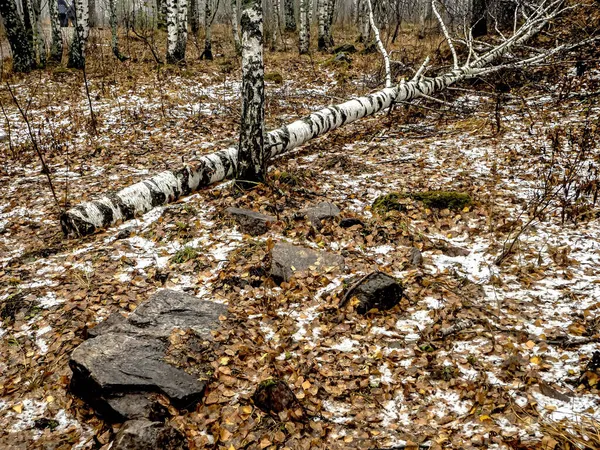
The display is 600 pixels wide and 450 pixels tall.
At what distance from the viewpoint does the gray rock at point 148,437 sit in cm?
294

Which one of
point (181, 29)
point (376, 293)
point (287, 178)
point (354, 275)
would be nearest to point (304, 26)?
point (181, 29)

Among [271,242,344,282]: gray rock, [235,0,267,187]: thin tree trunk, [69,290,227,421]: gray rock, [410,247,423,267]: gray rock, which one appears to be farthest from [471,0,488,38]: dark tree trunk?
[69,290,227,421]: gray rock

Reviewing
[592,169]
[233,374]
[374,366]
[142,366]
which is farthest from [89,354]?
[592,169]

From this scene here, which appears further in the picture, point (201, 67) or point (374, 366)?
point (201, 67)

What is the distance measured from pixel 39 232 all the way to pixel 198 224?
2.44m

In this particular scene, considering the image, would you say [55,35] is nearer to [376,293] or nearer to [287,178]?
[287,178]

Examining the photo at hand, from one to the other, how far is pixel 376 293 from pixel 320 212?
80.6 inches

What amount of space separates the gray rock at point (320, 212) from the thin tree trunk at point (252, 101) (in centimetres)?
117

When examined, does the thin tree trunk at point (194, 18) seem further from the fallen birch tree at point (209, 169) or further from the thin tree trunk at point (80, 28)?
the fallen birch tree at point (209, 169)

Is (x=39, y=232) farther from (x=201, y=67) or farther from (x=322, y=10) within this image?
(x=322, y=10)

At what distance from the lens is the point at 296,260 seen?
531 centimetres

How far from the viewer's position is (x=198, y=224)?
20.7ft

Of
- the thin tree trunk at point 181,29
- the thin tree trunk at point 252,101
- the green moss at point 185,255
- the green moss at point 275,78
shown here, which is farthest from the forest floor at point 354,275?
the thin tree trunk at point 181,29

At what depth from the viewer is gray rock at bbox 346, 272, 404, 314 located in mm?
4578
